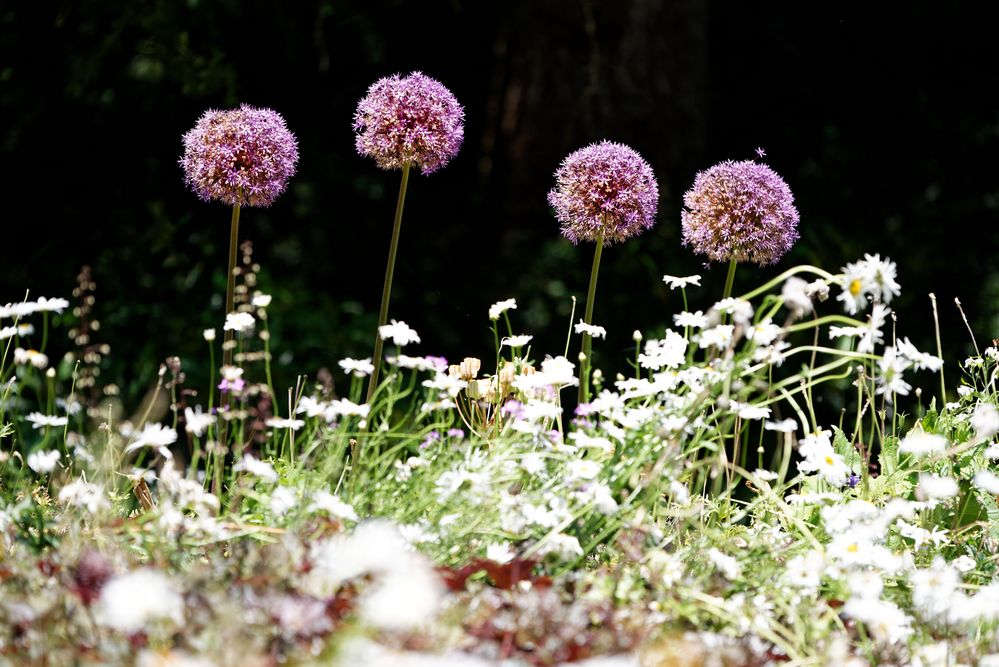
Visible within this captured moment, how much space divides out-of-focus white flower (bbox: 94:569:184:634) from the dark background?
338cm

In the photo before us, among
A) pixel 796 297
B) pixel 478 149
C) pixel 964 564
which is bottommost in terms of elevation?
pixel 964 564

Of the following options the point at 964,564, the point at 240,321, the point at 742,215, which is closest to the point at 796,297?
the point at 742,215

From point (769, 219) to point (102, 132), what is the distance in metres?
3.89

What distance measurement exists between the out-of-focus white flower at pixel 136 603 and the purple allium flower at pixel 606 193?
141 cm

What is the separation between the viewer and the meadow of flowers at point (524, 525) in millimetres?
1654

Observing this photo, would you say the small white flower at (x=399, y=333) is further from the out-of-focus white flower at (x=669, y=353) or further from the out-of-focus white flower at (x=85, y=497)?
the out-of-focus white flower at (x=85, y=497)

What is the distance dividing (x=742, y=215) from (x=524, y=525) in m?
0.94

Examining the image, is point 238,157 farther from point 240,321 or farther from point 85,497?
point 85,497

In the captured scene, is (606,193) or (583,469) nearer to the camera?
(583,469)

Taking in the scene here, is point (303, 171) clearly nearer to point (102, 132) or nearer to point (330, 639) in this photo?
point (102, 132)

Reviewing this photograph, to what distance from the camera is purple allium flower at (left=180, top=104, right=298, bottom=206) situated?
2.66 m

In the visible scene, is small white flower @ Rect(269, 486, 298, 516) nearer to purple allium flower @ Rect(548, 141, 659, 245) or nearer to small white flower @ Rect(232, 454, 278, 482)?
small white flower @ Rect(232, 454, 278, 482)

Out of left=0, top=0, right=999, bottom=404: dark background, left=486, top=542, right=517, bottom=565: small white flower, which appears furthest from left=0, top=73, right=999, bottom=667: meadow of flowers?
left=0, top=0, right=999, bottom=404: dark background

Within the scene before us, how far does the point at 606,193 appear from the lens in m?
2.72
